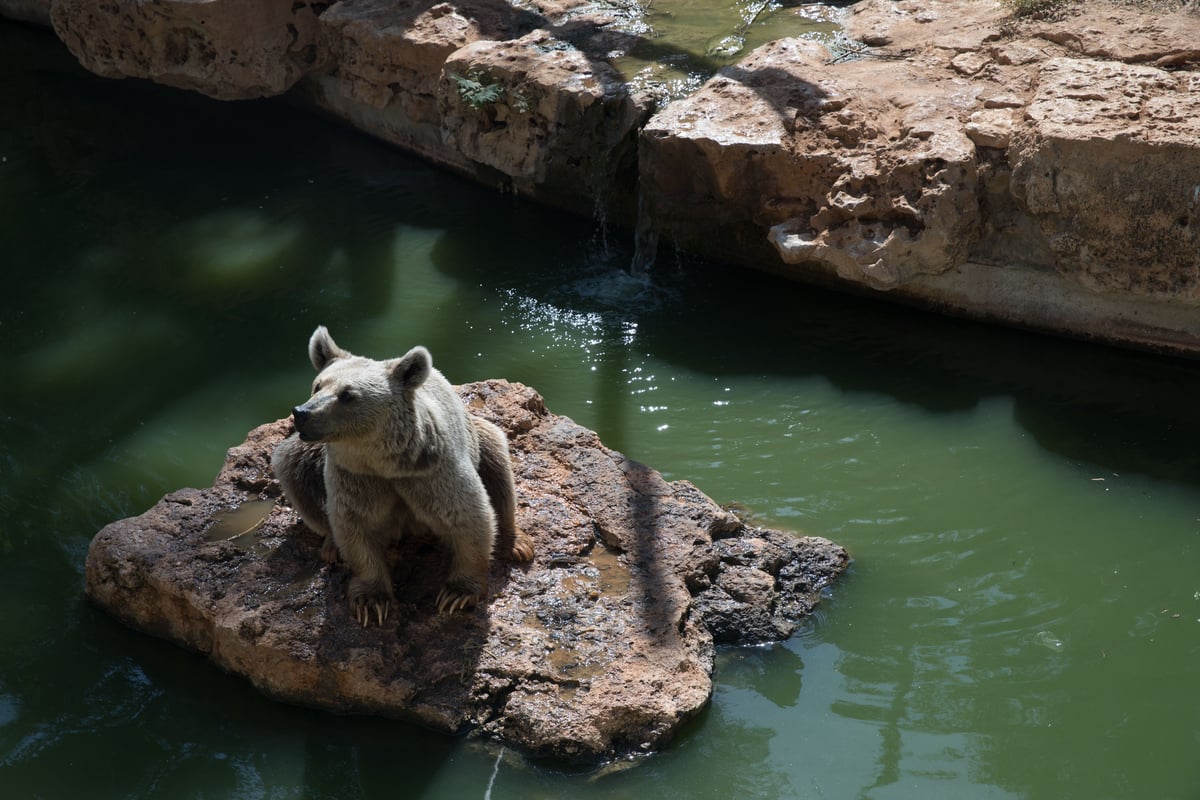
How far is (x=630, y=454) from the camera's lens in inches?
245

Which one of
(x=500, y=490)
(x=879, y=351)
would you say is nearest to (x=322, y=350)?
(x=500, y=490)

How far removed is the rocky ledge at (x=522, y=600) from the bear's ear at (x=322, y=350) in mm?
918

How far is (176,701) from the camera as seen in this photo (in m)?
4.63

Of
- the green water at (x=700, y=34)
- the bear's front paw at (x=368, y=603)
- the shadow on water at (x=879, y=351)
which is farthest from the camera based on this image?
the green water at (x=700, y=34)

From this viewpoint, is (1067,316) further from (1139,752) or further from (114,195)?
(114,195)

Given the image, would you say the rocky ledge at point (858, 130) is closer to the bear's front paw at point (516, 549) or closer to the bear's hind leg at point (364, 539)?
the bear's front paw at point (516, 549)

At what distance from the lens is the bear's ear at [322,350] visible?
426 centimetres

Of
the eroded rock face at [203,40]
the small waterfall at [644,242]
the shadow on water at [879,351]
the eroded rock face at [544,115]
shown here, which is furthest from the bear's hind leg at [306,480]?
the eroded rock face at [203,40]

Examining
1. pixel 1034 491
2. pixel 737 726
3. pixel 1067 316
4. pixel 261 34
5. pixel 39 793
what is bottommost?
pixel 39 793

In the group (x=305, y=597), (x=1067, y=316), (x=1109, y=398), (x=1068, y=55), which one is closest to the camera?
(x=305, y=597)

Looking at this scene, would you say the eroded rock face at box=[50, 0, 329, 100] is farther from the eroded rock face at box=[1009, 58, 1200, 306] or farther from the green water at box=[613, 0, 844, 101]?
the eroded rock face at box=[1009, 58, 1200, 306]

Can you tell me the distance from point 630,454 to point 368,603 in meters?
2.12

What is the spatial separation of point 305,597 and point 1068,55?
19.6 feet

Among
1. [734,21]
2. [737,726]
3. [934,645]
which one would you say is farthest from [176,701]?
[734,21]
